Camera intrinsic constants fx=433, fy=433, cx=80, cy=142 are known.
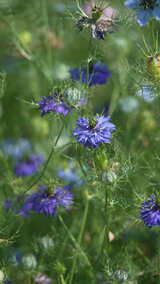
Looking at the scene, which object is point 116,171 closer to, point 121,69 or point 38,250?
point 38,250

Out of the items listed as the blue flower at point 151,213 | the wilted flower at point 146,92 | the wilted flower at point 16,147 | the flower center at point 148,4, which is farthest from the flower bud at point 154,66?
the wilted flower at point 16,147

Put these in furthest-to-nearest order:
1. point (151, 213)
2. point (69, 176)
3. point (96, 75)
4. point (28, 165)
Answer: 1. point (28, 165)
2. point (69, 176)
3. point (96, 75)
4. point (151, 213)

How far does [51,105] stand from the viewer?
4.12 ft

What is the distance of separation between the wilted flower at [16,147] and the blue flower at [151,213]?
3.53 ft

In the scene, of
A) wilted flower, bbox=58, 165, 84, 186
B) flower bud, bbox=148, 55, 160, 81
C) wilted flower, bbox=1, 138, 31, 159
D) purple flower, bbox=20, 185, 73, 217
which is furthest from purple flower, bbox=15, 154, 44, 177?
flower bud, bbox=148, 55, 160, 81

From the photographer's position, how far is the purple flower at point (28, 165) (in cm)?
199

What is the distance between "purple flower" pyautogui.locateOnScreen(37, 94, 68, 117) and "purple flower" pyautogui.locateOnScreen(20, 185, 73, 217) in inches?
10.8

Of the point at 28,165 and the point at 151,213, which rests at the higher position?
the point at 28,165

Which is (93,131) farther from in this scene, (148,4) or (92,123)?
(148,4)

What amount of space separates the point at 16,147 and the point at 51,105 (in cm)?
95

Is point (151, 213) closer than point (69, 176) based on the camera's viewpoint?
Yes

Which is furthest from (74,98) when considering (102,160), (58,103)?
(102,160)

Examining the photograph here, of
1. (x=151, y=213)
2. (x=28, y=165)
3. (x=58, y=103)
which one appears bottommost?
(x=151, y=213)

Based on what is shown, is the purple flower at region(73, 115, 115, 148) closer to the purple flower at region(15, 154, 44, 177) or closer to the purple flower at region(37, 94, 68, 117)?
the purple flower at region(37, 94, 68, 117)
